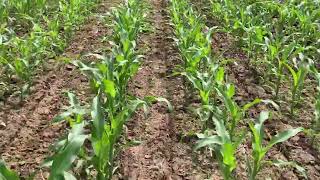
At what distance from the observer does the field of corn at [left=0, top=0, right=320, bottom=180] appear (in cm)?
251

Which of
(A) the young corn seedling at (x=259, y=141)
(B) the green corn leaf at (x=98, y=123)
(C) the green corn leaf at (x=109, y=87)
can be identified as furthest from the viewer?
(C) the green corn leaf at (x=109, y=87)

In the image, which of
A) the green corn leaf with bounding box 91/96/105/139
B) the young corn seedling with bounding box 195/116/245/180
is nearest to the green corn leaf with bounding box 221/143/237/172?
the young corn seedling with bounding box 195/116/245/180

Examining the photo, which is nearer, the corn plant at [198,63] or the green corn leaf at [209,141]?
the green corn leaf at [209,141]

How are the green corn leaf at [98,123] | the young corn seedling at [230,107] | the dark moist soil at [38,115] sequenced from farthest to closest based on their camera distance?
the dark moist soil at [38,115], the young corn seedling at [230,107], the green corn leaf at [98,123]

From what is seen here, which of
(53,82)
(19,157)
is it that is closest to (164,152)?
(19,157)

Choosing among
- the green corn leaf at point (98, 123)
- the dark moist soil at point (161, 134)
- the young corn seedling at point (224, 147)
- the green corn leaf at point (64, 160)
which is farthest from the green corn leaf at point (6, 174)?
the dark moist soil at point (161, 134)

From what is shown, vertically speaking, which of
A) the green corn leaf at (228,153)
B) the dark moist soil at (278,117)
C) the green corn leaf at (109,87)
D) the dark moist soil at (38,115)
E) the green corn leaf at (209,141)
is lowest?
the dark moist soil at (278,117)

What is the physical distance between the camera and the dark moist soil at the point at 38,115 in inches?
117

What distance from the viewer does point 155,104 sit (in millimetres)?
3742

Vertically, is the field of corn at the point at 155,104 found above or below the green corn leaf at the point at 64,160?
below

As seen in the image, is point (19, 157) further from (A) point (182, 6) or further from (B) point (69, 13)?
(A) point (182, 6)

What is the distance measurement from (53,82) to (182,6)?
2.28 metres

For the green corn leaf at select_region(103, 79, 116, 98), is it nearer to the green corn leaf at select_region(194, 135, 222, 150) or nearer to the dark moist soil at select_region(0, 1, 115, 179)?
the dark moist soil at select_region(0, 1, 115, 179)

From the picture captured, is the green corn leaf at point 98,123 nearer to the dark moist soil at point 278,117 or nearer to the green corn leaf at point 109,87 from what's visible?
the green corn leaf at point 109,87
